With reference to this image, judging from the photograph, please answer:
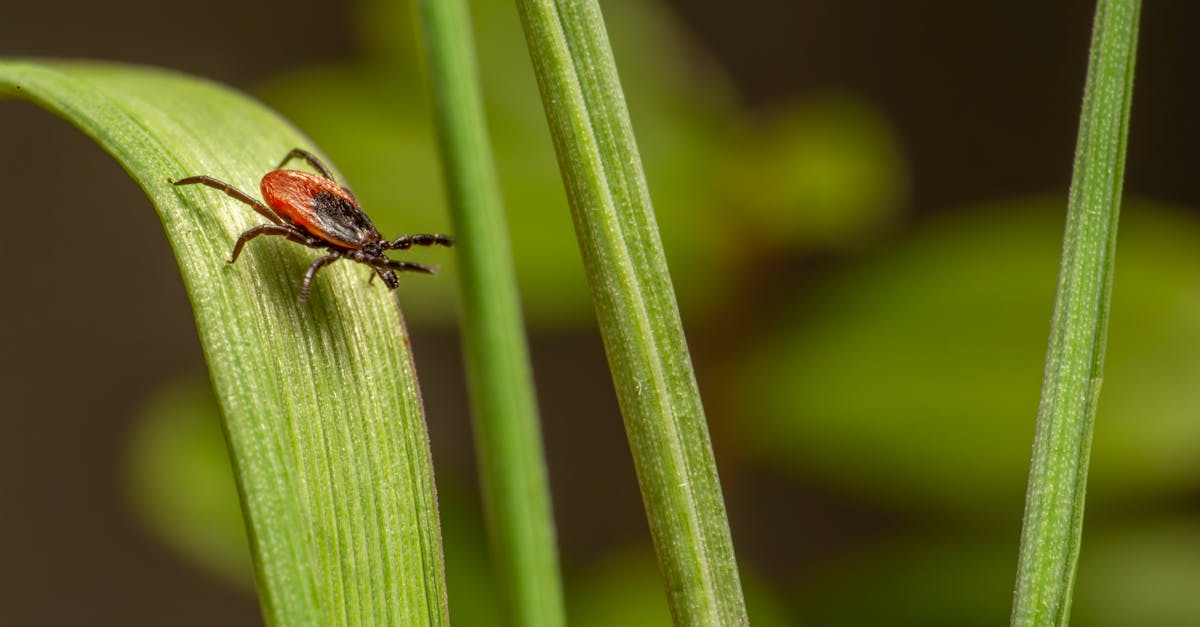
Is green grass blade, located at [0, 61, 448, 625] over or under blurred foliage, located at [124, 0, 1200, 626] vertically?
under

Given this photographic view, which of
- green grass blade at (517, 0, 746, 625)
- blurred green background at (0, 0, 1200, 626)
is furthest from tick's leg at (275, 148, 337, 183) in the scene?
blurred green background at (0, 0, 1200, 626)

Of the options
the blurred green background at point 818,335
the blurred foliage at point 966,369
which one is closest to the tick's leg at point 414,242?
the blurred green background at point 818,335

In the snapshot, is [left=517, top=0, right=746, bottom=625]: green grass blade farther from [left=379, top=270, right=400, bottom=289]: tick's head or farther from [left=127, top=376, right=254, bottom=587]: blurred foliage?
[left=127, top=376, right=254, bottom=587]: blurred foliage

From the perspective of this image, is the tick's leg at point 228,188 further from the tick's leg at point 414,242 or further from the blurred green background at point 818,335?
the blurred green background at point 818,335

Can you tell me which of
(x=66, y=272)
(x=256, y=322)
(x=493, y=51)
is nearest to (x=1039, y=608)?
(x=256, y=322)

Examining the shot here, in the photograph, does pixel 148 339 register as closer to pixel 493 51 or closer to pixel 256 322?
pixel 493 51

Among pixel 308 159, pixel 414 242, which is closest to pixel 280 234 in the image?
pixel 308 159
